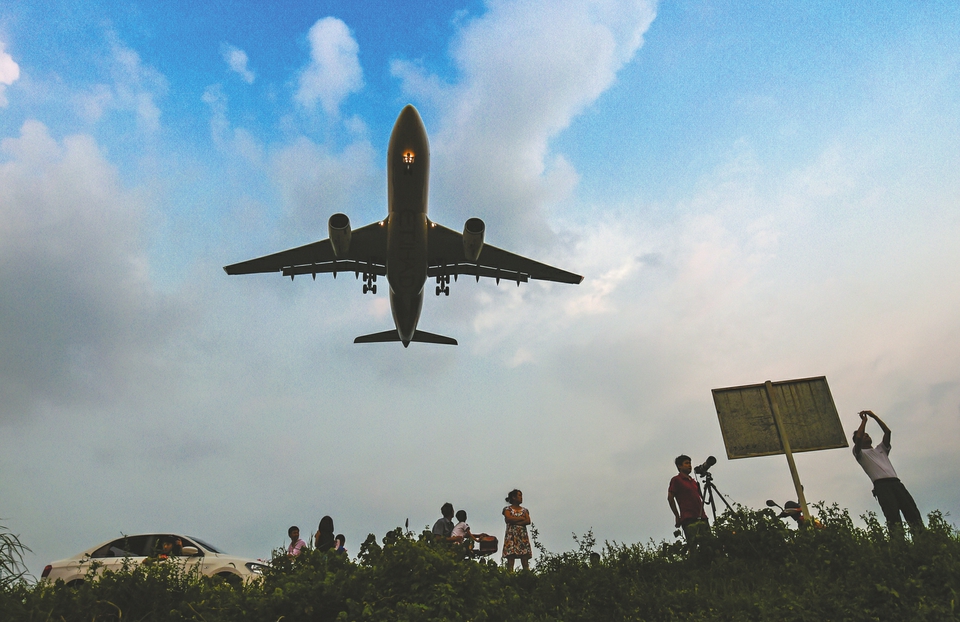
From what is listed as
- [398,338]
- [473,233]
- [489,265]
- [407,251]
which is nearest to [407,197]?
[407,251]

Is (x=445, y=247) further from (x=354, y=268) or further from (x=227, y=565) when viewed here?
(x=227, y=565)

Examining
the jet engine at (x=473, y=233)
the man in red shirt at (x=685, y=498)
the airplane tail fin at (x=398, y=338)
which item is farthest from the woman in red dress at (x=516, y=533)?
the airplane tail fin at (x=398, y=338)

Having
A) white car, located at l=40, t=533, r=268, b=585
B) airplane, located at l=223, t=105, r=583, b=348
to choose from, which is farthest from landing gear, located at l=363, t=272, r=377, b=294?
white car, located at l=40, t=533, r=268, b=585

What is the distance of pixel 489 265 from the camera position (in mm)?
27406

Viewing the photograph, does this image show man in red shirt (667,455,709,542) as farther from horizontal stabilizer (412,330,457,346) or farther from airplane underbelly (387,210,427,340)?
horizontal stabilizer (412,330,457,346)

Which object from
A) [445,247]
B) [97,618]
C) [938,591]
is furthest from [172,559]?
[445,247]

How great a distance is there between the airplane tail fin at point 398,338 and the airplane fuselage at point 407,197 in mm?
7274

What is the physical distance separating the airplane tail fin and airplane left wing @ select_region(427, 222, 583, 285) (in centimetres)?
386

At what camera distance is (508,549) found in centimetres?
1012

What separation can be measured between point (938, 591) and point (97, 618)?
957 cm

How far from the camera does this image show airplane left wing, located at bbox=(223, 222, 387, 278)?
2498cm

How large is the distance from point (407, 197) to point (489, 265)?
7.18 meters

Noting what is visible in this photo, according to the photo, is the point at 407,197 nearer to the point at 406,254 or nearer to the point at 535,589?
the point at 406,254

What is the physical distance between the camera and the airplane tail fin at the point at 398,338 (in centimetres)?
2941
